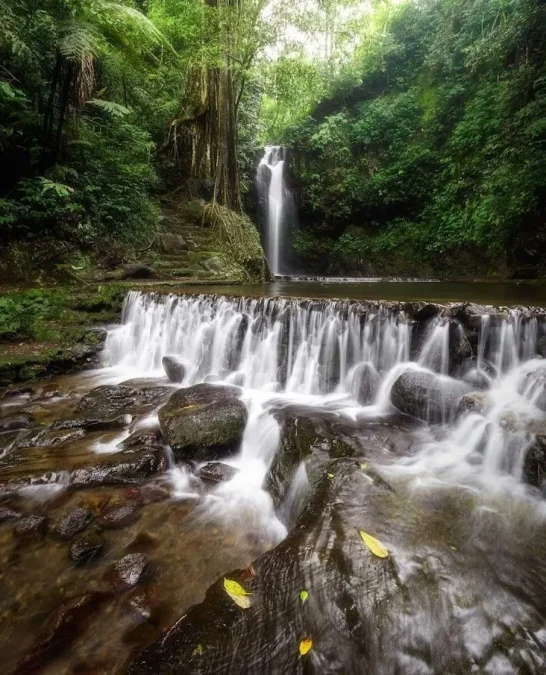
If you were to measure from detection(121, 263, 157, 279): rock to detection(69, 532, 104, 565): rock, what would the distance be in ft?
24.5

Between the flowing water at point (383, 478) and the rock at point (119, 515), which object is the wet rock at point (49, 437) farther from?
the rock at point (119, 515)

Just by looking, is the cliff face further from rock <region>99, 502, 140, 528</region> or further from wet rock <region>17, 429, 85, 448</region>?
rock <region>99, 502, 140, 528</region>

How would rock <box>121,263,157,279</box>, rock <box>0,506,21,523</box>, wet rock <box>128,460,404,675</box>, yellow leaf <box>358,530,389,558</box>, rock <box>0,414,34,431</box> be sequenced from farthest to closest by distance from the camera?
rock <box>121,263,157,279</box>
rock <box>0,414,34,431</box>
rock <box>0,506,21,523</box>
yellow leaf <box>358,530,389,558</box>
wet rock <box>128,460,404,675</box>

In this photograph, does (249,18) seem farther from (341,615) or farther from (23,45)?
(341,615)

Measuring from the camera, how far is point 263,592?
6.38 ft

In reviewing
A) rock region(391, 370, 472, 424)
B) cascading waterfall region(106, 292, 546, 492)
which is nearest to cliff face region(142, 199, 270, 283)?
cascading waterfall region(106, 292, 546, 492)

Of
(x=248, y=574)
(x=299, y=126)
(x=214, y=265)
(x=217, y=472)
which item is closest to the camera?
(x=248, y=574)

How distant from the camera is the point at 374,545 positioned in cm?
223

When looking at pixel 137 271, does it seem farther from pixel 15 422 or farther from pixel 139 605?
pixel 139 605

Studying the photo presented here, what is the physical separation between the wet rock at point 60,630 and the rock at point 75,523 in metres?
0.68

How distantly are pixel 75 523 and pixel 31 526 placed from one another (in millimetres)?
379

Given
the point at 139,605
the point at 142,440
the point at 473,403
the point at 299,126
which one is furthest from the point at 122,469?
the point at 299,126

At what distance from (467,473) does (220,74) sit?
13.9 meters

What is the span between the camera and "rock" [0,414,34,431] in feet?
15.6
